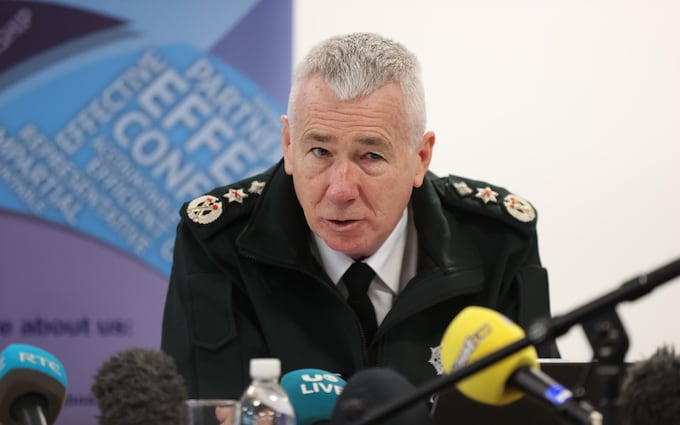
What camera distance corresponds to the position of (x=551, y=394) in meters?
1.00

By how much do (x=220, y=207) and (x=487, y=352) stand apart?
1.32 meters

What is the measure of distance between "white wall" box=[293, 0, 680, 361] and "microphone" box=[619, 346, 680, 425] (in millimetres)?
2373

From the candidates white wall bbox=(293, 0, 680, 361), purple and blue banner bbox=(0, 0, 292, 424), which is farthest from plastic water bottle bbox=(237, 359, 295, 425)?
white wall bbox=(293, 0, 680, 361)

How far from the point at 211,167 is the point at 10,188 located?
0.65m

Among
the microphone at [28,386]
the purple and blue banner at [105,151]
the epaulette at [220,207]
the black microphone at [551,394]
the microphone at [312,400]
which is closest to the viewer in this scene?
the black microphone at [551,394]

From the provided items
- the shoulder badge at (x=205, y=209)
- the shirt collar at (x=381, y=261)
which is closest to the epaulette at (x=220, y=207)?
the shoulder badge at (x=205, y=209)

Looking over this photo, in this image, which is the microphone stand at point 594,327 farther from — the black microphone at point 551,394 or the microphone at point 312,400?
the microphone at point 312,400

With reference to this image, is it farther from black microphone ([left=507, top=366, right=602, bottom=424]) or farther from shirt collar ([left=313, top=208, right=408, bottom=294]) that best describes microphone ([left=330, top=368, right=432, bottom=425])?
shirt collar ([left=313, top=208, right=408, bottom=294])

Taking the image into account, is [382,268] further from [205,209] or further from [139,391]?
[139,391]

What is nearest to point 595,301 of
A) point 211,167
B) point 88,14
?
point 211,167

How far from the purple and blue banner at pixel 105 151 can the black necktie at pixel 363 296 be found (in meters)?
1.23

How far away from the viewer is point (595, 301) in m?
1.00

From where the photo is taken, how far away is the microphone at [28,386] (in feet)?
4.39

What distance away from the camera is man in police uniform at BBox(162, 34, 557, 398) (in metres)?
2.06
